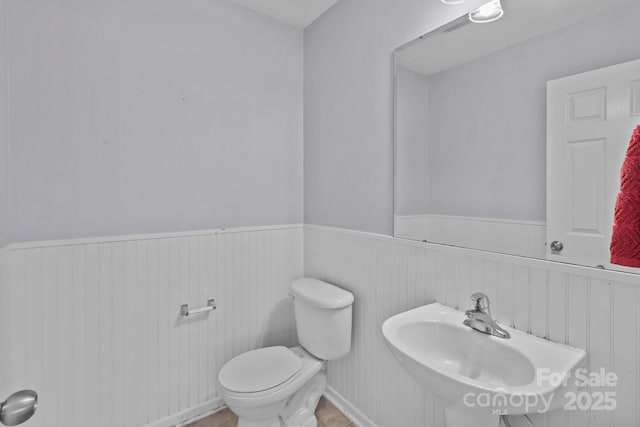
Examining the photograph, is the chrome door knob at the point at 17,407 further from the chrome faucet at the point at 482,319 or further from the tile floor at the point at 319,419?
the tile floor at the point at 319,419

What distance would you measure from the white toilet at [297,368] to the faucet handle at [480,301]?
26.8 inches

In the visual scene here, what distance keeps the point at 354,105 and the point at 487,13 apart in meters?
0.74

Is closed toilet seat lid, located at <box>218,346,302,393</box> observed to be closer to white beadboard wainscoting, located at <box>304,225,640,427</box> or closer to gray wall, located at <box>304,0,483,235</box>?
white beadboard wainscoting, located at <box>304,225,640,427</box>

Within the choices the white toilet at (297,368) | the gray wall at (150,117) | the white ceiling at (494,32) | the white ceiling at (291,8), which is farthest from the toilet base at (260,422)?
A: the white ceiling at (291,8)

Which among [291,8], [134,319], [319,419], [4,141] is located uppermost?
[291,8]

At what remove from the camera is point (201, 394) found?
1.77 m

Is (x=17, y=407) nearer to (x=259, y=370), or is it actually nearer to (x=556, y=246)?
(x=259, y=370)

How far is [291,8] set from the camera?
189 centimetres

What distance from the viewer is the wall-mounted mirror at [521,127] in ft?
2.96

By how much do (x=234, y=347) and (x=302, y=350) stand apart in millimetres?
419

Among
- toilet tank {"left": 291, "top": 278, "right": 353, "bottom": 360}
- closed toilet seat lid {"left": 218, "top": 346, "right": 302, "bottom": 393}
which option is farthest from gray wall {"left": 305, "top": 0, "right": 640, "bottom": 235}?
closed toilet seat lid {"left": 218, "top": 346, "right": 302, "bottom": 393}

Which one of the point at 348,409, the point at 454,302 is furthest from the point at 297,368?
the point at 454,302

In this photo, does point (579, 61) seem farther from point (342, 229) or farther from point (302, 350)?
point (302, 350)

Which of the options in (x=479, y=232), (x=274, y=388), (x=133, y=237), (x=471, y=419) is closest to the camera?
(x=471, y=419)
